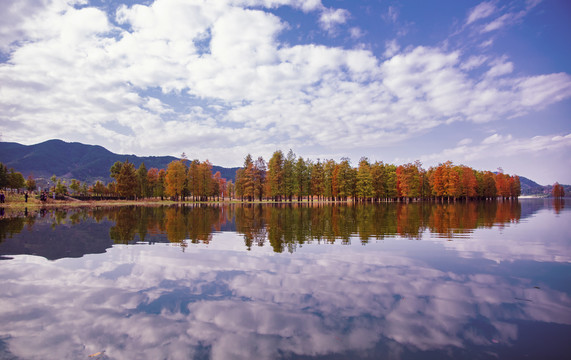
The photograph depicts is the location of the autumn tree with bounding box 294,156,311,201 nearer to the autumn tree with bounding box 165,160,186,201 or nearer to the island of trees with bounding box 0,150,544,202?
the island of trees with bounding box 0,150,544,202

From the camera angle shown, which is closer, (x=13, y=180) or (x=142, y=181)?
(x=13, y=180)

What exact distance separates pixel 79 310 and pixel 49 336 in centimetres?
Result: 167

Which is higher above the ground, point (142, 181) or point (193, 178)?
point (193, 178)

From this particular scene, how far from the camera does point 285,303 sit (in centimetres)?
1010

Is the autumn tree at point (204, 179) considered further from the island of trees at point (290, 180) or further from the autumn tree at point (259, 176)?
the autumn tree at point (259, 176)

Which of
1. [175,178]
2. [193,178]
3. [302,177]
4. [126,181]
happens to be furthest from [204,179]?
[302,177]

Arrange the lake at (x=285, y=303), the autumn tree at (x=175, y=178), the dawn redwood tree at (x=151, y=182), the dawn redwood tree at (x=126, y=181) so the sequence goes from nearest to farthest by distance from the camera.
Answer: the lake at (x=285, y=303) → the autumn tree at (x=175, y=178) → the dawn redwood tree at (x=126, y=181) → the dawn redwood tree at (x=151, y=182)

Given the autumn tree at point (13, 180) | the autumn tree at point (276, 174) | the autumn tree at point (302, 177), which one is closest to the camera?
the autumn tree at point (276, 174)

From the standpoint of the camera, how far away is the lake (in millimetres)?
7398

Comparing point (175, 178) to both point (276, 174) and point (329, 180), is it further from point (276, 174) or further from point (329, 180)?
point (329, 180)

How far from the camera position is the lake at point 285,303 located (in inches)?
291

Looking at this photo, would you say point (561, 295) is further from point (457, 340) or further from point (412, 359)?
point (412, 359)

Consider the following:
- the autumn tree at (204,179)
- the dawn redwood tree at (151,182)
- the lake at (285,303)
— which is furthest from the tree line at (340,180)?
the lake at (285,303)

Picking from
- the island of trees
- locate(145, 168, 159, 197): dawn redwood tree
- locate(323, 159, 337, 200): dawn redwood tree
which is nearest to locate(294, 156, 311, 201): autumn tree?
the island of trees
